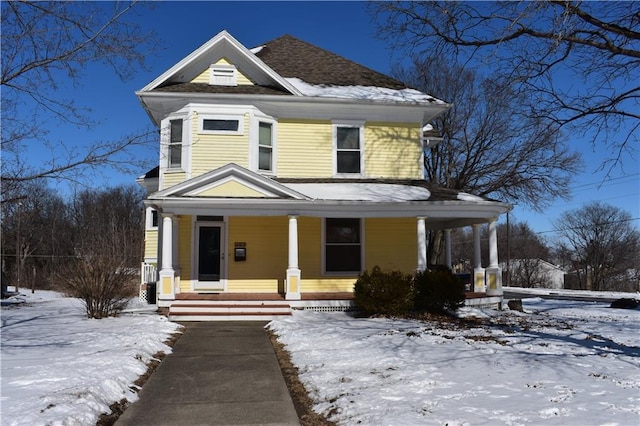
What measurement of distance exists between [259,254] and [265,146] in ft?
10.8

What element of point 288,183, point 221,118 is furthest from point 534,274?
point 221,118

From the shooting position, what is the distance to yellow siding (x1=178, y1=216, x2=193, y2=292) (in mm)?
15742

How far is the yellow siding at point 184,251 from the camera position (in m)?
15.7

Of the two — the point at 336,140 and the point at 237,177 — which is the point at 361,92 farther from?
the point at 237,177

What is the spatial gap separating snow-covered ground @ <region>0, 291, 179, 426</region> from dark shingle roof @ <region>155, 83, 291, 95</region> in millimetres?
6619

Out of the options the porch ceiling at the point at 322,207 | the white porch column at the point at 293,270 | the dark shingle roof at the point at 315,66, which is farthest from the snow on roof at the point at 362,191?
the dark shingle roof at the point at 315,66

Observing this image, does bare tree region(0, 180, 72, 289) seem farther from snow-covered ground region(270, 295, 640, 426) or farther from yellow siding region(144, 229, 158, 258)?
snow-covered ground region(270, 295, 640, 426)

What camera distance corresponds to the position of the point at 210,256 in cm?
1594

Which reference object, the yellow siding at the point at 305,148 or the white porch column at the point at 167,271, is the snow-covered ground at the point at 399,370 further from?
the yellow siding at the point at 305,148

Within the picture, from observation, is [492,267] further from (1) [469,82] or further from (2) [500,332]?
(1) [469,82]

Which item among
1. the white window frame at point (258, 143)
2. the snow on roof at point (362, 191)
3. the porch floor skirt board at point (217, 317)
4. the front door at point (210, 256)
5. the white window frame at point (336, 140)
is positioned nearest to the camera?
the porch floor skirt board at point (217, 317)

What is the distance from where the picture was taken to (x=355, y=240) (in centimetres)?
1653

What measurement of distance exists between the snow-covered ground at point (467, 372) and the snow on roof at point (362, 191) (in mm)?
4108

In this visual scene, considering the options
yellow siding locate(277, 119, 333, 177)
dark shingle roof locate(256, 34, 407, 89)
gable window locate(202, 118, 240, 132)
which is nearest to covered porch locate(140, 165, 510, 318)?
yellow siding locate(277, 119, 333, 177)
